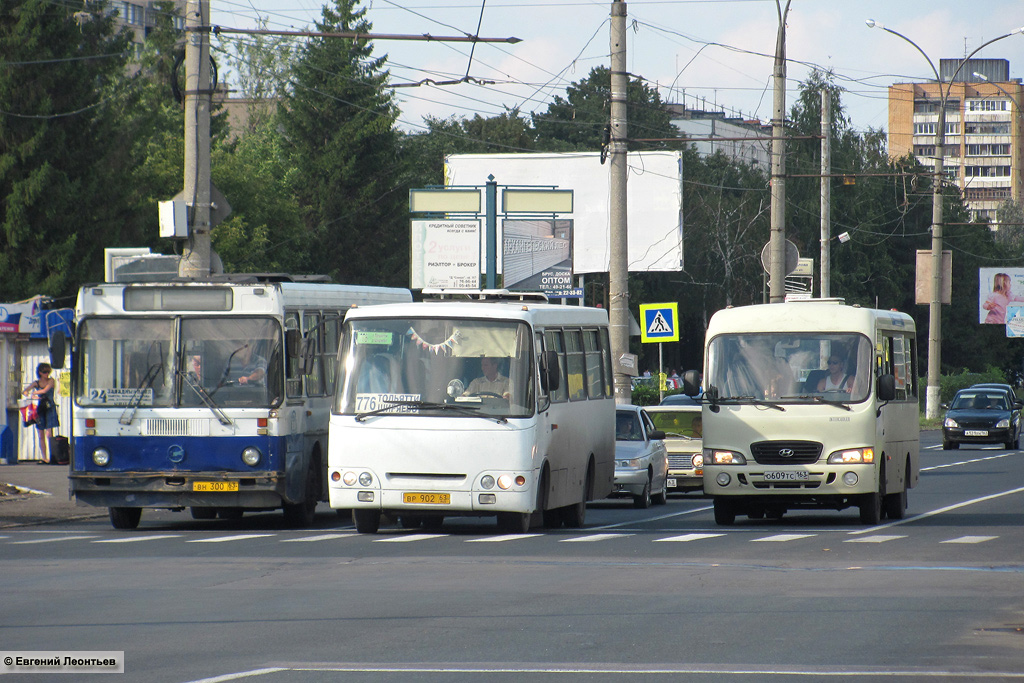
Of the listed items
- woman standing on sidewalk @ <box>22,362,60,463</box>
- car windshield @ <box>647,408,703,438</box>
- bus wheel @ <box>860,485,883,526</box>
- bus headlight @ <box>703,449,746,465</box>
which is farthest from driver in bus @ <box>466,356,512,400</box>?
woman standing on sidewalk @ <box>22,362,60,463</box>

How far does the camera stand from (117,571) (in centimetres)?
1347

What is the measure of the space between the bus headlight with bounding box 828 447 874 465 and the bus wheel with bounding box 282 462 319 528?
233 inches

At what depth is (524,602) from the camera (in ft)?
37.2

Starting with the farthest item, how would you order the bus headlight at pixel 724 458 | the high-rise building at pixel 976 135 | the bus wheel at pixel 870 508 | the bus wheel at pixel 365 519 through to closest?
the high-rise building at pixel 976 135 → the bus wheel at pixel 870 508 → the bus headlight at pixel 724 458 → the bus wheel at pixel 365 519

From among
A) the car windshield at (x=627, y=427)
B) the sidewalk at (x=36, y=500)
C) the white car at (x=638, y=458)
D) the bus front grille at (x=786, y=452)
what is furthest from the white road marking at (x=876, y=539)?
the sidewalk at (x=36, y=500)

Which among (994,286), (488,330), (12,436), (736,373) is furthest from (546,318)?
(994,286)

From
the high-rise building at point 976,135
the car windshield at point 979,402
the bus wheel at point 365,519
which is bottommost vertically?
the car windshield at point 979,402

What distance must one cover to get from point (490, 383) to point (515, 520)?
1.51m

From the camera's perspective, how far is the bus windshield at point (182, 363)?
17906mm

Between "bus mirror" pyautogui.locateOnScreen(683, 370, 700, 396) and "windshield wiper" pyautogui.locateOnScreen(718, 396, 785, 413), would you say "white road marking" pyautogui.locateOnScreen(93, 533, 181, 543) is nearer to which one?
"bus mirror" pyautogui.locateOnScreen(683, 370, 700, 396)

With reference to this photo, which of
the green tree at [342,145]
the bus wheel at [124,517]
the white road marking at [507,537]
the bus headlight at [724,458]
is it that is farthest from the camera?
the green tree at [342,145]

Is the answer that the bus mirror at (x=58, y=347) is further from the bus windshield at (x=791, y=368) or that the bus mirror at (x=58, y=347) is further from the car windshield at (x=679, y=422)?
the car windshield at (x=679, y=422)

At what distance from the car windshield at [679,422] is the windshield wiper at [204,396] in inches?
424

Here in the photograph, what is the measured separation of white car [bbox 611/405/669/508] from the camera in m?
23.5
